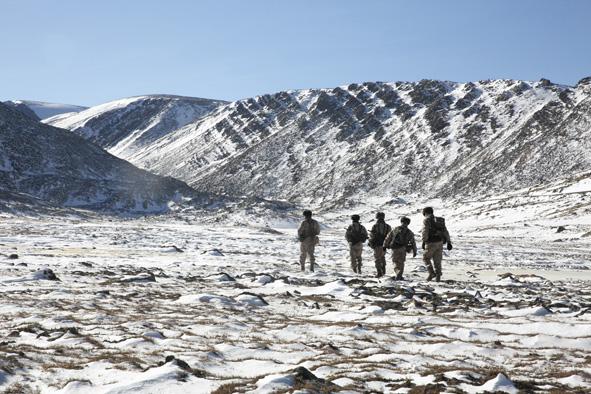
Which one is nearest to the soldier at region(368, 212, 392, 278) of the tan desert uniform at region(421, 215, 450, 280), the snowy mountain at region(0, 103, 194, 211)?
the tan desert uniform at region(421, 215, 450, 280)

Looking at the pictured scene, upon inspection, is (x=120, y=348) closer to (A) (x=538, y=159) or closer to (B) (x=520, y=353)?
(B) (x=520, y=353)

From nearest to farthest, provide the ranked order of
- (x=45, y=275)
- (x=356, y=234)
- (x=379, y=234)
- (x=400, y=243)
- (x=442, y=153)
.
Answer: (x=45, y=275)
(x=400, y=243)
(x=379, y=234)
(x=356, y=234)
(x=442, y=153)

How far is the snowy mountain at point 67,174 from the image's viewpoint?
4375 inches

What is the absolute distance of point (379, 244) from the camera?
18.3 m

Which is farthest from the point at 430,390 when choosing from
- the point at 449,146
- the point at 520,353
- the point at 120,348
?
the point at 449,146

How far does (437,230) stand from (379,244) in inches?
77.1

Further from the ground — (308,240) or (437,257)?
(308,240)

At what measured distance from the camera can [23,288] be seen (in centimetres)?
1257

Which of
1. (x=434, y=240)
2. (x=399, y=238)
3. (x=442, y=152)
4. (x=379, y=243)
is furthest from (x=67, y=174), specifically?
(x=434, y=240)

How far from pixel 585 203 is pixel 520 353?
283 ft

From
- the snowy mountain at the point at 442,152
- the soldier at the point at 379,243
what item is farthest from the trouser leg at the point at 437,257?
the snowy mountain at the point at 442,152

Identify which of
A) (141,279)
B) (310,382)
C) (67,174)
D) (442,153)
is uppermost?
(442,153)

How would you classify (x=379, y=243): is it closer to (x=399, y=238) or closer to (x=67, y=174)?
(x=399, y=238)

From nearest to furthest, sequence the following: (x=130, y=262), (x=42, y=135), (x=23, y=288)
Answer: (x=23, y=288)
(x=130, y=262)
(x=42, y=135)
